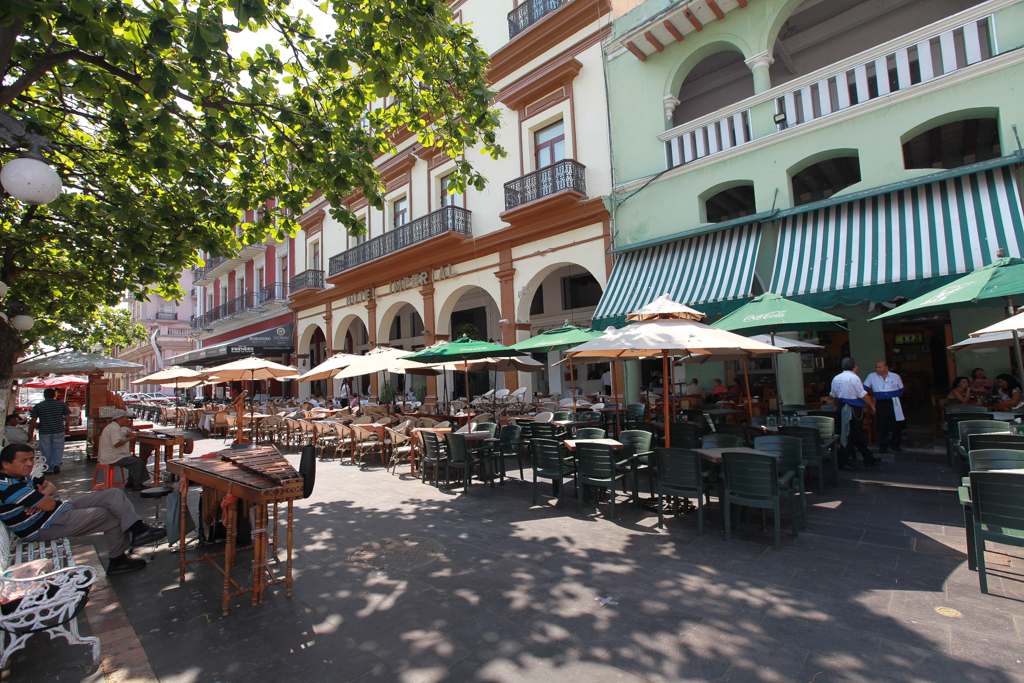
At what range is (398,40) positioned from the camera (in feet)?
19.1

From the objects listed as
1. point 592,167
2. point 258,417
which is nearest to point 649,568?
point 592,167

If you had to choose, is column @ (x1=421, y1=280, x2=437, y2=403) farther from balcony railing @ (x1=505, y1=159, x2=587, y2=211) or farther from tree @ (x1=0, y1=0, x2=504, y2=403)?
tree @ (x1=0, y1=0, x2=504, y2=403)

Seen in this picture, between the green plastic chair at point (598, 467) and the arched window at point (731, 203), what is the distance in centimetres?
866

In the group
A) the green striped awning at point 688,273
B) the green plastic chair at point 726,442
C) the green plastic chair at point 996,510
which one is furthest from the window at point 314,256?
the green plastic chair at point 996,510

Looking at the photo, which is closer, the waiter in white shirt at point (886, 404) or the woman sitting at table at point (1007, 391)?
the woman sitting at table at point (1007, 391)

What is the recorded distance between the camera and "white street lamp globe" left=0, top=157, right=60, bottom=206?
3436 millimetres

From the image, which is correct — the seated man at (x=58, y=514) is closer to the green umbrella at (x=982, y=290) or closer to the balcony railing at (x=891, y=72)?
the green umbrella at (x=982, y=290)

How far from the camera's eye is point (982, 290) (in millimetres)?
5449

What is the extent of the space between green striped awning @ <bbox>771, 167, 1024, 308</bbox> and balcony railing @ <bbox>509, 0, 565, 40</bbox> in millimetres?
8897

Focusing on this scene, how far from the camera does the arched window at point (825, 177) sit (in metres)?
11.6

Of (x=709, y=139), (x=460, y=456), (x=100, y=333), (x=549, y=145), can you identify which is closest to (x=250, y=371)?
(x=460, y=456)

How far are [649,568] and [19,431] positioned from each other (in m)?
13.3

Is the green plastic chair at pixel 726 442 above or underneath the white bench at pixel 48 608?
above

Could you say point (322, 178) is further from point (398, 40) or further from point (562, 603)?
point (562, 603)
